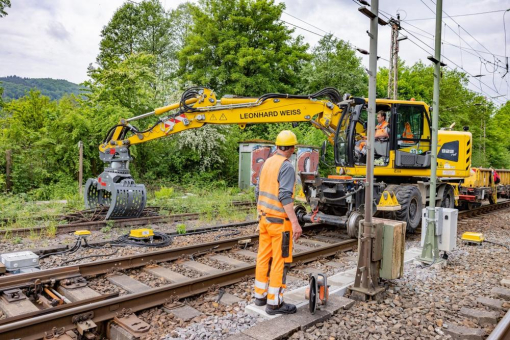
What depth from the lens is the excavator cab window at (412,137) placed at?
9.43 meters

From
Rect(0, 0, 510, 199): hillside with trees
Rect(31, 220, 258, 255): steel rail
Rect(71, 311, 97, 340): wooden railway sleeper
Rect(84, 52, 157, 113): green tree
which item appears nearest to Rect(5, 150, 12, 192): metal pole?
Rect(0, 0, 510, 199): hillside with trees

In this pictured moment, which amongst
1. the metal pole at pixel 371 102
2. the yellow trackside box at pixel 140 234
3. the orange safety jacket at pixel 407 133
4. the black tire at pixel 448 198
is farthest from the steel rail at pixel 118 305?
the black tire at pixel 448 198

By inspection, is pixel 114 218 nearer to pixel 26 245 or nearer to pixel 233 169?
pixel 26 245

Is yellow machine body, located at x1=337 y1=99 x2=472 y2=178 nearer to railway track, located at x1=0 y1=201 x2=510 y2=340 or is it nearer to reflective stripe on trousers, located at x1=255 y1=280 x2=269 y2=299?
railway track, located at x1=0 y1=201 x2=510 y2=340

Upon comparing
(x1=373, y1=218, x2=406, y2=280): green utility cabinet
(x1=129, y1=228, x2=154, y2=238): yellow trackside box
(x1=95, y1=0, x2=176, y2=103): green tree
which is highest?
(x1=95, y1=0, x2=176, y2=103): green tree

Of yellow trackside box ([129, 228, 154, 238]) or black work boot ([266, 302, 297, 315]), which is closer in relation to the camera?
black work boot ([266, 302, 297, 315])

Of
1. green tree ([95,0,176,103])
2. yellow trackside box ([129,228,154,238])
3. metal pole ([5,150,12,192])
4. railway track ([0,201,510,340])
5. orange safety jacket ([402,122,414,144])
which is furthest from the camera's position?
green tree ([95,0,176,103])

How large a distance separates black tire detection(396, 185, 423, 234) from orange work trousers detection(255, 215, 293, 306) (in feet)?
18.3

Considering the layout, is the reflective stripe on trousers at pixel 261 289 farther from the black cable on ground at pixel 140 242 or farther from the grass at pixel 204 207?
the grass at pixel 204 207

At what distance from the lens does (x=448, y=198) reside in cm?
1173

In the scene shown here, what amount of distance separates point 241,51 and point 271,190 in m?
23.2

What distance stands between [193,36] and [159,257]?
23.5 m

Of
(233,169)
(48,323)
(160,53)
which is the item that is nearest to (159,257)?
(48,323)

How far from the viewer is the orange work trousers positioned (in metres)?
4.33
